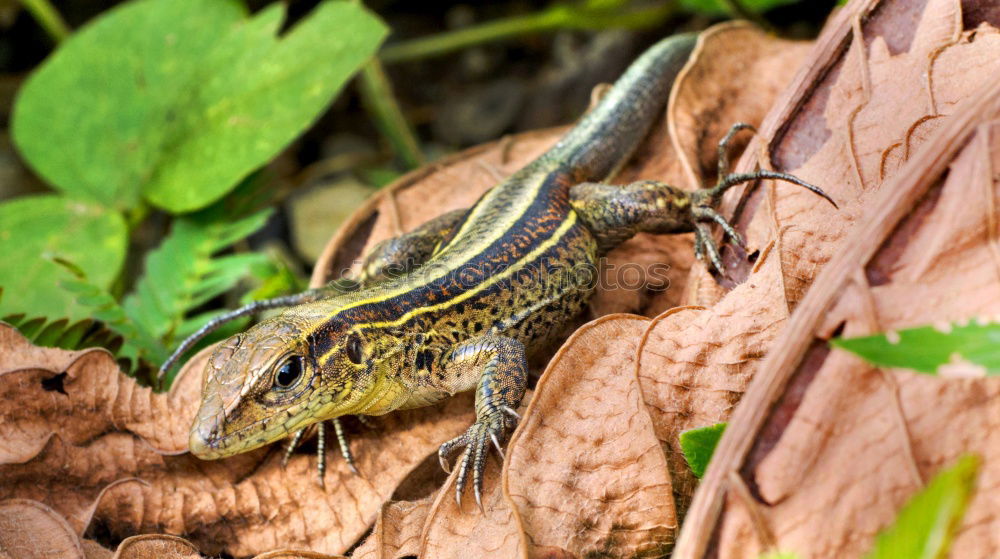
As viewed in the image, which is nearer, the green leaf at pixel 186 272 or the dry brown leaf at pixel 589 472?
the dry brown leaf at pixel 589 472

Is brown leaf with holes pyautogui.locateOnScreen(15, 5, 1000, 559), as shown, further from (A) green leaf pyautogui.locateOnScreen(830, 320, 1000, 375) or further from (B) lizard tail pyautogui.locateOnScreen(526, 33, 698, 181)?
(B) lizard tail pyautogui.locateOnScreen(526, 33, 698, 181)

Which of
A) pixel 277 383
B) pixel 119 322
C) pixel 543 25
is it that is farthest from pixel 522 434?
pixel 543 25

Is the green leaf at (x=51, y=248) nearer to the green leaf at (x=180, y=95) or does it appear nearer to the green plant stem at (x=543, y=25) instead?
the green leaf at (x=180, y=95)

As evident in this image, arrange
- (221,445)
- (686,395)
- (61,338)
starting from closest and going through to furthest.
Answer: (686,395)
(221,445)
(61,338)

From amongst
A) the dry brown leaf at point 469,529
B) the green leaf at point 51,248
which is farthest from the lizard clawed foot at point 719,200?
the green leaf at point 51,248

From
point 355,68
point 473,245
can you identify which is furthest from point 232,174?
point 473,245

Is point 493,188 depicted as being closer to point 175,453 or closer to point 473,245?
point 473,245
